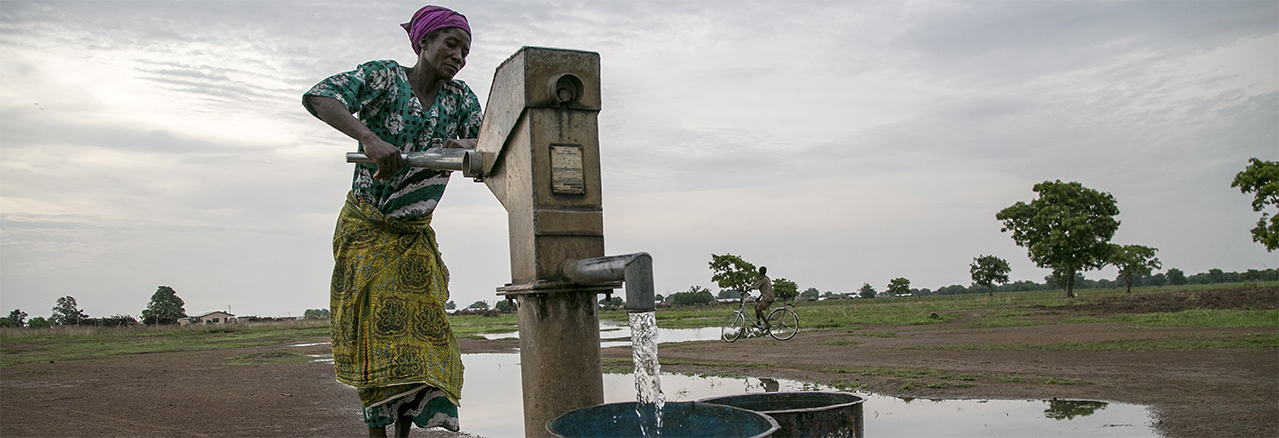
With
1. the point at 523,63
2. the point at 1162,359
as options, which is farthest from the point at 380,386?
the point at 1162,359

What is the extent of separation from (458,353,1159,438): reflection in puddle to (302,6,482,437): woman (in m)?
2.12

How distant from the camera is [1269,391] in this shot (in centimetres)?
570

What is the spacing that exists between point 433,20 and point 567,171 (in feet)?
2.07

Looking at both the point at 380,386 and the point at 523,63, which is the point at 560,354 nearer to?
the point at 380,386

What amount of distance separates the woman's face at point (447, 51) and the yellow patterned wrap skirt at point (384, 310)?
0.47 m

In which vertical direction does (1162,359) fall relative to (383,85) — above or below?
below

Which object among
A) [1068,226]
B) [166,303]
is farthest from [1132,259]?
[166,303]

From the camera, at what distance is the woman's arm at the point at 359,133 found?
2.12m

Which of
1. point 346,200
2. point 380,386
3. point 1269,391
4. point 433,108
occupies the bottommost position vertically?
point 1269,391

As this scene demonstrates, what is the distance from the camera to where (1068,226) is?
4062 cm

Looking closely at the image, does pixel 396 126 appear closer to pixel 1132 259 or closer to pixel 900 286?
pixel 1132 259

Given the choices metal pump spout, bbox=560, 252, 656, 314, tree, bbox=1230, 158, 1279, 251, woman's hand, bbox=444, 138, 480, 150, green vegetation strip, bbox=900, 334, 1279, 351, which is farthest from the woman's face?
tree, bbox=1230, 158, 1279, 251

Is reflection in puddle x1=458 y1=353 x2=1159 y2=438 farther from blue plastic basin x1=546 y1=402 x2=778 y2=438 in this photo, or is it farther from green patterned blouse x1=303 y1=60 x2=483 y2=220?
green patterned blouse x1=303 y1=60 x2=483 y2=220

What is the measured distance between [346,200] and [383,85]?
15.5 inches
